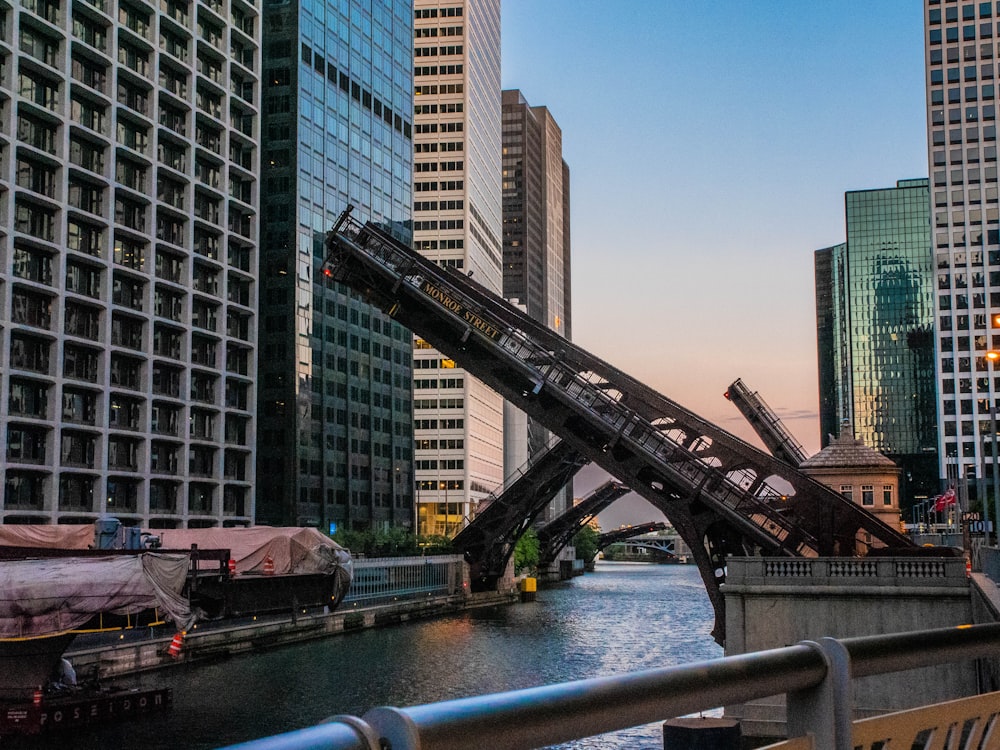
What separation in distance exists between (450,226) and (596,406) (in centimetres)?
13463

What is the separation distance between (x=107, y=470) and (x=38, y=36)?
27635mm

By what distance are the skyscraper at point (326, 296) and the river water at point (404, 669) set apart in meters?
35.2

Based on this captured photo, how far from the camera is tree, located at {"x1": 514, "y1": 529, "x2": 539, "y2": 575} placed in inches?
4363

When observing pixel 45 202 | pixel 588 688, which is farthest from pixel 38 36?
pixel 588 688

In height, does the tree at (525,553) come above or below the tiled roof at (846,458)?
below

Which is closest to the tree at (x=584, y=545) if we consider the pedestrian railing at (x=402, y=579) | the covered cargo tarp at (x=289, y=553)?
the pedestrian railing at (x=402, y=579)

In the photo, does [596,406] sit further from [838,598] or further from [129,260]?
[129,260]

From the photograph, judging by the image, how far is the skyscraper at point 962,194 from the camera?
497 ft

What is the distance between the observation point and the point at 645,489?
4159 centimetres

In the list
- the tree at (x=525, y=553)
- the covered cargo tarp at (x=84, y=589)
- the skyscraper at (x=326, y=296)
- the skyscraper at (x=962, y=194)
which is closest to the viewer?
the covered cargo tarp at (x=84, y=589)

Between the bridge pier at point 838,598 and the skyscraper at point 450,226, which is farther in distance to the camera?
the skyscraper at point 450,226

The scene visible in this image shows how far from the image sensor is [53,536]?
126 feet

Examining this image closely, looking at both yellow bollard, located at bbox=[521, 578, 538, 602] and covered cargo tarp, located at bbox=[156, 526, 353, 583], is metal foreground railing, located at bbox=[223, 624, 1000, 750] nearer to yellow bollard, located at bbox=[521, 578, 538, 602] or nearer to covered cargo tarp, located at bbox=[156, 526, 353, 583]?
covered cargo tarp, located at bbox=[156, 526, 353, 583]

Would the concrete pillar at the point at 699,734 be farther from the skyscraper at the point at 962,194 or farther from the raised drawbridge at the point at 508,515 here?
the skyscraper at the point at 962,194
